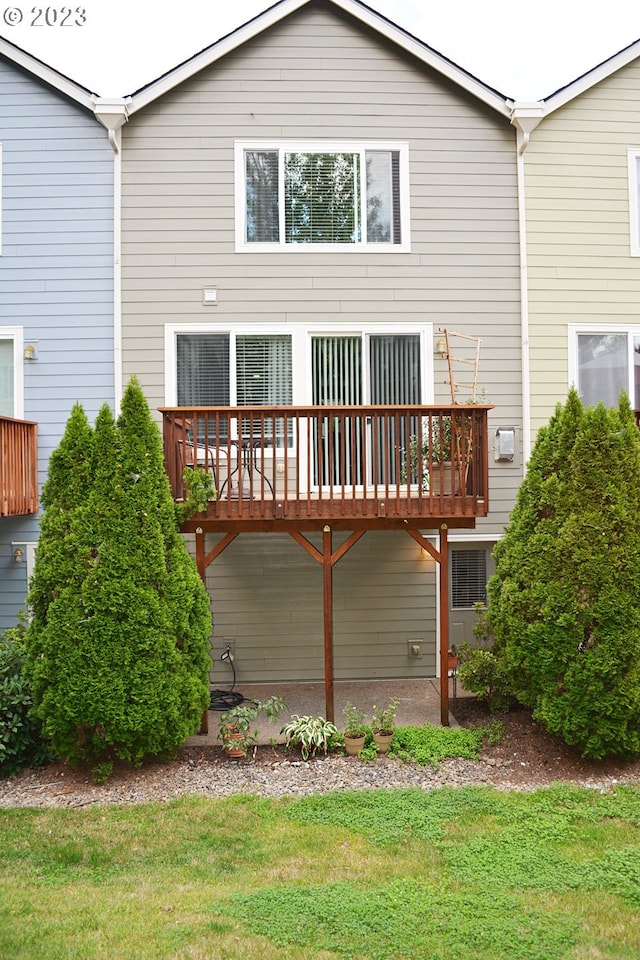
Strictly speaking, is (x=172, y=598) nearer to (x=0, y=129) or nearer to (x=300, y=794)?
(x=300, y=794)

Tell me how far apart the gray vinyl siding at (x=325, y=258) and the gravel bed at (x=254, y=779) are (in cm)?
236

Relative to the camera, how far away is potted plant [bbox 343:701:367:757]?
644 centimetres

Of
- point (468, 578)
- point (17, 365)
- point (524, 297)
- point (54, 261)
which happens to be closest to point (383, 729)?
point (468, 578)

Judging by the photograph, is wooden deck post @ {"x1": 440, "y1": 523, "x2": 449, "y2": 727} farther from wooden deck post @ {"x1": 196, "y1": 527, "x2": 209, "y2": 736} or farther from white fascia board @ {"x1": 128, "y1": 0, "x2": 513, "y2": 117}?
white fascia board @ {"x1": 128, "y1": 0, "x2": 513, "y2": 117}

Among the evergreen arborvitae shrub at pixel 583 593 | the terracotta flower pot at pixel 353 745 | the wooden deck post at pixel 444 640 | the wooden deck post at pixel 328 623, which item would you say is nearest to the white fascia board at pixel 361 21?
the evergreen arborvitae shrub at pixel 583 593

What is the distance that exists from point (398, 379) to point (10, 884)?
21.0 ft

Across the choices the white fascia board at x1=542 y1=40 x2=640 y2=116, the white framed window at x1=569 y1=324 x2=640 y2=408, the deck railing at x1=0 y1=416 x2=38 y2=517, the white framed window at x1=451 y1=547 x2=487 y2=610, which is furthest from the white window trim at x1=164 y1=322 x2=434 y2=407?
the white fascia board at x1=542 y1=40 x2=640 y2=116

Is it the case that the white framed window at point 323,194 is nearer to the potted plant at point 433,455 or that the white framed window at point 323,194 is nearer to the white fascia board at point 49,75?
the white fascia board at point 49,75

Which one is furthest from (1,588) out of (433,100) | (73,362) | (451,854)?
(433,100)

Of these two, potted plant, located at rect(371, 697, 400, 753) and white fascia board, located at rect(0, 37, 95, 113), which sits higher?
white fascia board, located at rect(0, 37, 95, 113)

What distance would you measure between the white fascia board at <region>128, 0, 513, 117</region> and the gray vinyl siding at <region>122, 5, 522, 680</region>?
0.17 meters

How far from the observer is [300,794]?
5.70 m

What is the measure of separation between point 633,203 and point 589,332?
1.78 m

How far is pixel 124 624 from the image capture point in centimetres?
589
